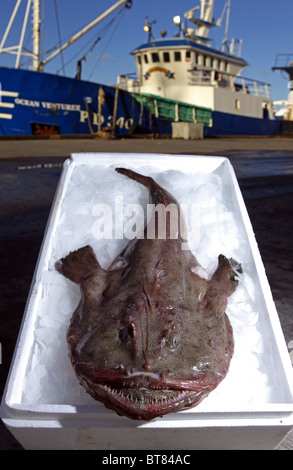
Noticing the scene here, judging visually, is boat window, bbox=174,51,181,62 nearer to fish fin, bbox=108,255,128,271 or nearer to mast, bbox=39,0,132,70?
mast, bbox=39,0,132,70

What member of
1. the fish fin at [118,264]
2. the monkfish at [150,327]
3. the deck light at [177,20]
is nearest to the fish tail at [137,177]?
the monkfish at [150,327]

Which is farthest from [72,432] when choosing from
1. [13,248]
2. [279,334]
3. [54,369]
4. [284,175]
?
[284,175]

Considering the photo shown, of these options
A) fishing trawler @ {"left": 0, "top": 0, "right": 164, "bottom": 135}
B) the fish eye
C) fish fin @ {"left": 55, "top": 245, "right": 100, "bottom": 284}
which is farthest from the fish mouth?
fishing trawler @ {"left": 0, "top": 0, "right": 164, "bottom": 135}

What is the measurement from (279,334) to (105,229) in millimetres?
1130

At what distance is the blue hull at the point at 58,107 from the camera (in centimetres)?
1730

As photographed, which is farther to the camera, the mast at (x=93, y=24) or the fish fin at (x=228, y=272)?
the mast at (x=93, y=24)

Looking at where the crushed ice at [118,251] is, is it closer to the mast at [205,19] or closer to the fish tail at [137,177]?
the fish tail at [137,177]

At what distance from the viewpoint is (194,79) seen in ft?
85.8

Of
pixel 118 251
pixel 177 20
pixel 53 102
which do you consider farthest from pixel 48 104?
pixel 118 251

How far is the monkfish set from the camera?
118cm

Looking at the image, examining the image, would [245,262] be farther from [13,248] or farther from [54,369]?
[13,248]

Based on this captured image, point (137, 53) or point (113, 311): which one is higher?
point (137, 53)

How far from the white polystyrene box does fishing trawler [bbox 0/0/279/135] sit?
53.8 feet

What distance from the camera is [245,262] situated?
1.91 meters
